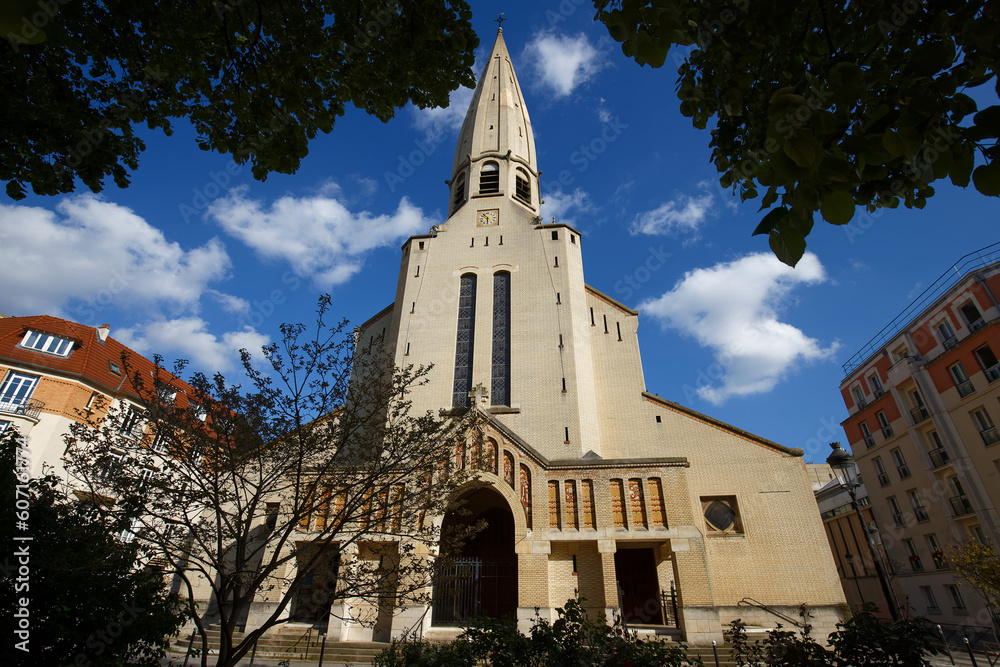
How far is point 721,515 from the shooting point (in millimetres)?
16047

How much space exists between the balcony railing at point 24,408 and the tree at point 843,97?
27.7 m

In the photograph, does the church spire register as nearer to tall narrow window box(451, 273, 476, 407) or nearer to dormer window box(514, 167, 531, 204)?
dormer window box(514, 167, 531, 204)

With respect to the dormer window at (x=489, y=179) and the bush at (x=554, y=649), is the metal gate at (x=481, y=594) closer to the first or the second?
the bush at (x=554, y=649)

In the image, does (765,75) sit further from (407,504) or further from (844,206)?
(407,504)

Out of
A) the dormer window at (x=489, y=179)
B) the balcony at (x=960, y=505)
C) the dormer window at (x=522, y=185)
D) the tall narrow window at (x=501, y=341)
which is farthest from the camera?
the dormer window at (x=522, y=185)

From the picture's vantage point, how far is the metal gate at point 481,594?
45.4 ft

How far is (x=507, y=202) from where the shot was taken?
1022 inches

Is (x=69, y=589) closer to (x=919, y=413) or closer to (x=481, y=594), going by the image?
(x=481, y=594)

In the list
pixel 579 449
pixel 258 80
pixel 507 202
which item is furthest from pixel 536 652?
pixel 507 202

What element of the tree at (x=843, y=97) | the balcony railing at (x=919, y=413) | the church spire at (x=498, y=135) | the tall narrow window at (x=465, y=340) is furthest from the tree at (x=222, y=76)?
the balcony railing at (x=919, y=413)

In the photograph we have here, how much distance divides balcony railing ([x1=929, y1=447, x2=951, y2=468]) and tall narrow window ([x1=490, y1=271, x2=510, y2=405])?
20825 millimetres

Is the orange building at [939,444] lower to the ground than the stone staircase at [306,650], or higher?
higher

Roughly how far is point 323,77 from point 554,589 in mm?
13900

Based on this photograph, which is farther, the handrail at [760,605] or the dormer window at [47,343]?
the dormer window at [47,343]
